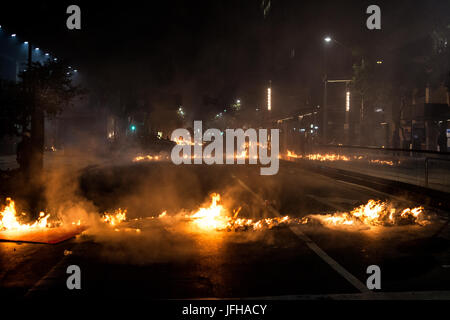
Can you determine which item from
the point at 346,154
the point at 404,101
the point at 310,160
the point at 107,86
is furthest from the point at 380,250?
Result: the point at 107,86

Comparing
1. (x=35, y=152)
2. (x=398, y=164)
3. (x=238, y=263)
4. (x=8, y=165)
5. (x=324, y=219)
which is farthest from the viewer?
(x=8, y=165)

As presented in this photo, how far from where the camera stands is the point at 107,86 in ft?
184

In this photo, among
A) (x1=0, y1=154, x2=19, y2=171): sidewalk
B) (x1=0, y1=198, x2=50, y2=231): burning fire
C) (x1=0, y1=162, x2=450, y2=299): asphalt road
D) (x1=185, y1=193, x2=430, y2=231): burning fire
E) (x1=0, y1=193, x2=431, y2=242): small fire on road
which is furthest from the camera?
(x1=0, y1=154, x2=19, y2=171): sidewalk

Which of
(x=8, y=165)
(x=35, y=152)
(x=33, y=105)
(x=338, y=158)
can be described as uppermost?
(x=33, y=105)

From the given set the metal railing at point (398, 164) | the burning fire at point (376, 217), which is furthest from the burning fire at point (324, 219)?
the metal railing at point (398, 164)

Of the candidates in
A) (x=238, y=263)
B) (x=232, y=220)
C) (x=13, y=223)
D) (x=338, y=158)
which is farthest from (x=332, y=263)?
(x=338, y=158)

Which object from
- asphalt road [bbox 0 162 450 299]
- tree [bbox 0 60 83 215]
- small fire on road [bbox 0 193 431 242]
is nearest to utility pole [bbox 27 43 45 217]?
tree [bbox 0 60 83 215]

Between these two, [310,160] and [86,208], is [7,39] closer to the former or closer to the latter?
[310,160]

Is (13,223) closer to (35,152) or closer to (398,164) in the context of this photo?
(35,152)

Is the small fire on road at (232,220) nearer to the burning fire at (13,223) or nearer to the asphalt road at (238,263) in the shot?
the burning fire at (13,223)

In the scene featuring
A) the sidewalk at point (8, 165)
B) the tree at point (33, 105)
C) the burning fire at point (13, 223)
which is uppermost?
the tree at point (33, 105)

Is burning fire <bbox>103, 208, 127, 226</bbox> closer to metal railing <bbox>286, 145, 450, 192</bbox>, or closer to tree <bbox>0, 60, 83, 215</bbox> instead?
tree <bbox>0, 60, 83, 215</bbox>
